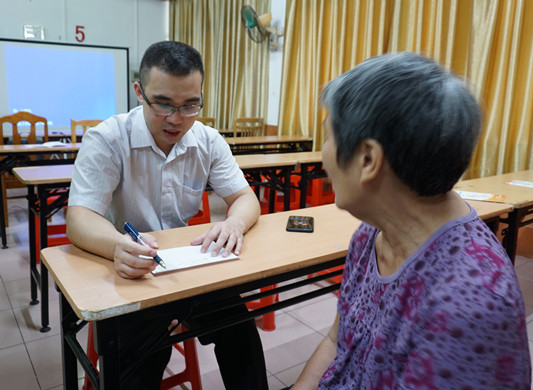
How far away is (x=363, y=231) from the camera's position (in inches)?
32.8

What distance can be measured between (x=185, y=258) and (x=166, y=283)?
0.15 meters

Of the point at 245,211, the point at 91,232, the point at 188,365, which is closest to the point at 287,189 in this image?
the point at 245,211

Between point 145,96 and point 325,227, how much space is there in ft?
2.38

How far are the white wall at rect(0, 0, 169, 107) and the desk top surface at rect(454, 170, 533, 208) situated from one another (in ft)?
21.4

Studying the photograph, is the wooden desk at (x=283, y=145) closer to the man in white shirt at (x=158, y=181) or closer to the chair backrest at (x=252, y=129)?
the chair backrest at (x=252, y=129)

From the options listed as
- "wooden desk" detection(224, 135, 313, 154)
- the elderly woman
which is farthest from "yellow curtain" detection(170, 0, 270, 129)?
the elderly woman

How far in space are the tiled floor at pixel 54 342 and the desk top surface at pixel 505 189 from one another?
0.67 metres

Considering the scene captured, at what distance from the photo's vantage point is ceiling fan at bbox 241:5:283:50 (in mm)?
5384

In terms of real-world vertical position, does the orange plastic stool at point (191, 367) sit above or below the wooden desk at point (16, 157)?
below

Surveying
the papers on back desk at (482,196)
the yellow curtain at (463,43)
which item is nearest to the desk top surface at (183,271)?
the papers on back desk at (482,196)

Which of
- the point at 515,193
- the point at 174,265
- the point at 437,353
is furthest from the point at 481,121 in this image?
the point at 515,193

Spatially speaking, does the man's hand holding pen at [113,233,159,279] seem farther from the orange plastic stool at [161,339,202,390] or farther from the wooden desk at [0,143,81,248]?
the wooden desk at [0,143,81,248]

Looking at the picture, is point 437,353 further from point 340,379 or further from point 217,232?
point 217,232

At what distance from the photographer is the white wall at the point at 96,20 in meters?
6.58
